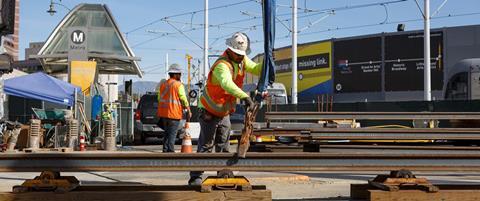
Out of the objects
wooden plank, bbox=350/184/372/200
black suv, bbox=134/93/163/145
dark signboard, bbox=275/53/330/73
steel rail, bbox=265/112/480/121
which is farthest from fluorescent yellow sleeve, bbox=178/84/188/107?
dark signboard, bbox=275/53/330/73

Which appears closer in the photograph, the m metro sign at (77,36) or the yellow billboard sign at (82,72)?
the yellow billboard sign at (82,72)

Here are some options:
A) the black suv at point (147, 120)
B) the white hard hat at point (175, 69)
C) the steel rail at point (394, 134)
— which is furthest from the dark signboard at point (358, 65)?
the steel rail at point (394, 134)

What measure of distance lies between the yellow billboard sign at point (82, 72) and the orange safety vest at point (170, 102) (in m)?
9.99

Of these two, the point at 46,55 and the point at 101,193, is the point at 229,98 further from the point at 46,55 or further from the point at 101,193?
the point at 46,55

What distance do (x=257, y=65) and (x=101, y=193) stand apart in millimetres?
2070

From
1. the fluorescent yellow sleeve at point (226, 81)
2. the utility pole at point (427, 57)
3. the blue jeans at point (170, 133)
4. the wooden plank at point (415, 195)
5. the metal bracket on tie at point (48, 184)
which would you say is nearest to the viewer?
the metal bracket on tie at point (48, 184)

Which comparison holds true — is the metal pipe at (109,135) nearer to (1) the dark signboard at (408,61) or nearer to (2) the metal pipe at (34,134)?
(2) the metal pipe at (34,134)

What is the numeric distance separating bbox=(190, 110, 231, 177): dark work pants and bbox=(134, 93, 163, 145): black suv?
45.9ft

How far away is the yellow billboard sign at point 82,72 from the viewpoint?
63.1ft

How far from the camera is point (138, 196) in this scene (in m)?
5.75

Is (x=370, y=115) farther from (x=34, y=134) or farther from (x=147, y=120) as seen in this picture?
(x=147, y=120)

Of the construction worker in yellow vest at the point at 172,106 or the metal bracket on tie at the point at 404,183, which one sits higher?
the construction worker in yellow vest at the point at 172,106

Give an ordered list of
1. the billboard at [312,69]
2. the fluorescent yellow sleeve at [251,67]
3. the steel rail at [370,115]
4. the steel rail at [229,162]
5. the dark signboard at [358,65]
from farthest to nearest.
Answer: the billboard at [312,69] → the dark signboard at [358,65] → the steel rail at [370,115] → the fluorescent yellow sleeve at [251,67] → the steel rail at [229,162]

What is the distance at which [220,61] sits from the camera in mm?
6340
